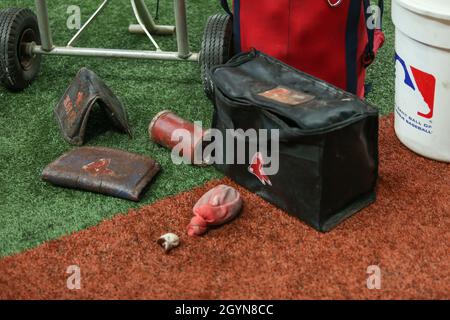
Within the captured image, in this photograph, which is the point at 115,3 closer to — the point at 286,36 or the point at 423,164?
the point at 286,36

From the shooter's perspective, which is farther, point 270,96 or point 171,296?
point 270,96

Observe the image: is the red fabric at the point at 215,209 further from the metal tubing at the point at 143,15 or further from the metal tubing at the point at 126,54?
the metal tubing at the point at 143,15

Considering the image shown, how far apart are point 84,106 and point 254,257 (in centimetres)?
70

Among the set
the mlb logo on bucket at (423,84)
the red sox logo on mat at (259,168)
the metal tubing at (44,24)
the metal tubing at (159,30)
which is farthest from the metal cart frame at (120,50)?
the mlb logo on bucket at (423,84)

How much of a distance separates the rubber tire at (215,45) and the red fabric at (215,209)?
0.46 meters

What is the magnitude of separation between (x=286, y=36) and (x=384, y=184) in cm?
47

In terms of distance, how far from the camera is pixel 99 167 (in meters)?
1.92

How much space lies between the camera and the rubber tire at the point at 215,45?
216 centimetres

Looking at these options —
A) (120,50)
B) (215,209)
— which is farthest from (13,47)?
(215,209)

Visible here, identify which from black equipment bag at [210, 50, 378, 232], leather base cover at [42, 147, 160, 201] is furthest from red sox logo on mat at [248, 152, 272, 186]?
leather base cover at [42, 147, 160, 201]

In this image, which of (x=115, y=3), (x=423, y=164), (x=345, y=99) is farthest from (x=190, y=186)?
(x=115, y=3)

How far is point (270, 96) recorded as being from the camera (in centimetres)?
177

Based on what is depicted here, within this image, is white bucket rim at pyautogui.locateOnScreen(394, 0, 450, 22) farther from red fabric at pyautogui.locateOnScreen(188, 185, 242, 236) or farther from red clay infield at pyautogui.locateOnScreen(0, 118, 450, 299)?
red fabric at pyautogui.locateOnScreen(188, 185, 242, 236)

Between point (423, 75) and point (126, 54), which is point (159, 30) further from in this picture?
point (423, 75)
